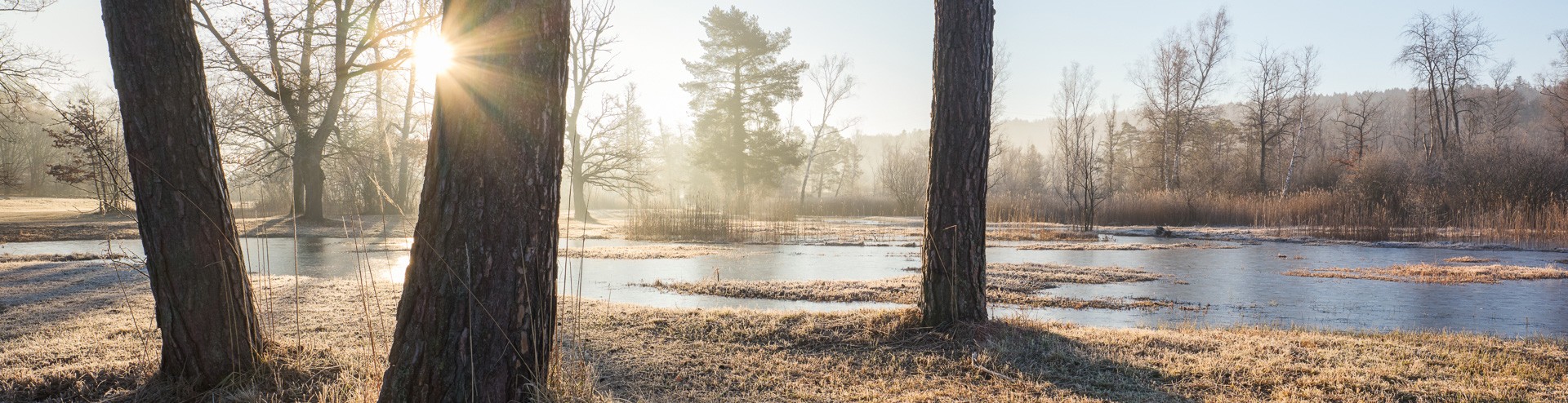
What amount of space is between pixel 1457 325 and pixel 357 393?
683 cm

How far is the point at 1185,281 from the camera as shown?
849 cm

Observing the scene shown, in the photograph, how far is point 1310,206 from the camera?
1848 cm

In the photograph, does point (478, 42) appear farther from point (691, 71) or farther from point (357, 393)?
point (691, 71)

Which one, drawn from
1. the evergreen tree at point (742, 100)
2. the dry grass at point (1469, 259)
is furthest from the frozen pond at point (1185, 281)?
the evergreen tree at point (742, 100)

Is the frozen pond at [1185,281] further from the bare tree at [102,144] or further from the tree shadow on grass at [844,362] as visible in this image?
the tree shadow on grass at [844,362]

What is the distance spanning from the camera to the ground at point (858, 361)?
10.1 ft

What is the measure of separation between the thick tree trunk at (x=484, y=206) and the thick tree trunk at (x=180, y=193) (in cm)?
103

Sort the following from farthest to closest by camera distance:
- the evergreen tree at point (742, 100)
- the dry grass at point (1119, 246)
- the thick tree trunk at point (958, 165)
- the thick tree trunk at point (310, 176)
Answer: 1. the evergreen tree at point (742, 100)
2. the thick tree trunk at point (310, 176)
3. the dry grass at point (1119, 246)
4. the thick tree trunk at point (958, 165)

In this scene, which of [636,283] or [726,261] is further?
[726,261]

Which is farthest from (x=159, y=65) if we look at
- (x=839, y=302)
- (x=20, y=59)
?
(x=20, y=59)

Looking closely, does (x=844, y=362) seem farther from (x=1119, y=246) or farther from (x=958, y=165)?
(x=1119, y=246)

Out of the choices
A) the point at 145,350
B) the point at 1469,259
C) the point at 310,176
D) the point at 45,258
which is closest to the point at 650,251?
the point at 45,258

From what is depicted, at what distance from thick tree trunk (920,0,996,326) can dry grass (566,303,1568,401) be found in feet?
0.69

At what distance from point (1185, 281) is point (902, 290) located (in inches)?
148
